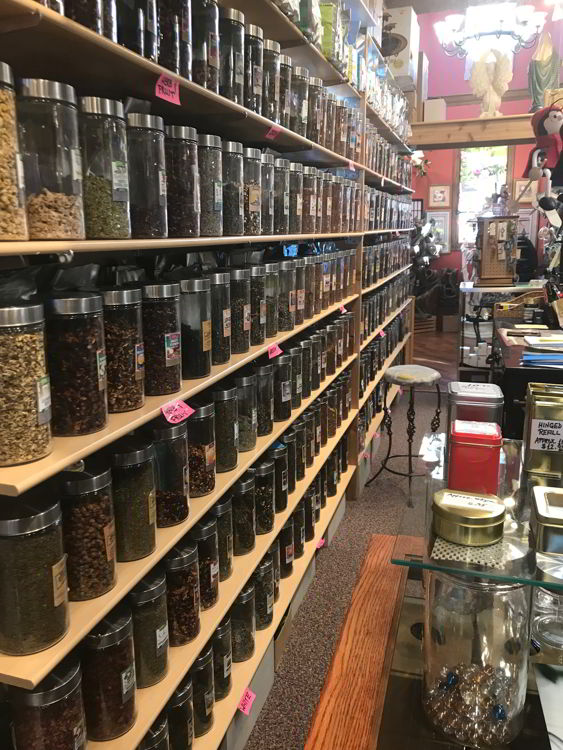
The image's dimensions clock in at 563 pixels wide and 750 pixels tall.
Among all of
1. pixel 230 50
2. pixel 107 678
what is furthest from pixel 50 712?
pixel 230 50

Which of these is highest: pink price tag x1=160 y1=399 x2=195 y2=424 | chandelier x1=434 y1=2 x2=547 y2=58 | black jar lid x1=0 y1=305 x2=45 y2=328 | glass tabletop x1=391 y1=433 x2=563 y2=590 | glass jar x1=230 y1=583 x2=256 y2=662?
chandelier x1=434 y1=2 x2=547 y2=58

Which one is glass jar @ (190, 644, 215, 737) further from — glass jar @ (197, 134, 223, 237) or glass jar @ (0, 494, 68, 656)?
glass jar @ (197, 134, 223, 237)

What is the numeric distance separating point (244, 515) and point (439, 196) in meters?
9.70

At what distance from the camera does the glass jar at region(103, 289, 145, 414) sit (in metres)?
1.29

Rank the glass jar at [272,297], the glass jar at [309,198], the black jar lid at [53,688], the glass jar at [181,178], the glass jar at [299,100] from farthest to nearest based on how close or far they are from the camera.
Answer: the glass jar at [309,198], the glass jar at [299,100], the glass jar at [272,297], the glass jar at [181,178], the black jar lid at [53,688]

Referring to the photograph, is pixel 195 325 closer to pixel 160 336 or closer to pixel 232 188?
pixel 160 336

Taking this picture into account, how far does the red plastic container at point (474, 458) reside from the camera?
1.39 meters

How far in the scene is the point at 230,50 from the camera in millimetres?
1741

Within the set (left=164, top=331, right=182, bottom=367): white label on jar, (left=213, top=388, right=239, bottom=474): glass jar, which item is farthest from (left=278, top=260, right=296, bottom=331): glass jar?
(left=164, top=331, right=182, bottom=367): white label on jar

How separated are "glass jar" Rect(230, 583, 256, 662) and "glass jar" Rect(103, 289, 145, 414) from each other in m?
0.94

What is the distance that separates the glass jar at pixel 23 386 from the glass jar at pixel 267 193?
4.07 feet

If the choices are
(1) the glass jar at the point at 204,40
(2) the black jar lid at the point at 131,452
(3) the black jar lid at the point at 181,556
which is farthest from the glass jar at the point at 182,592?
(1) the glass jar at the point at 204,40

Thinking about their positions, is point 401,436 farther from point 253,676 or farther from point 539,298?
point 253,676

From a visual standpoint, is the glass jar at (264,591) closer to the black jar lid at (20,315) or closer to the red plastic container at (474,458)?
the red plastic container at (474,458)
